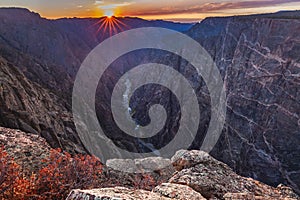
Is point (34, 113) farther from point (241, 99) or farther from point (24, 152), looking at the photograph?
point (241, 99)

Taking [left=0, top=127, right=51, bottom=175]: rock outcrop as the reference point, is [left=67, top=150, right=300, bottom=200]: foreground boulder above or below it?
above

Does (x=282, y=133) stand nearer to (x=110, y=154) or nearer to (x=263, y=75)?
(x=263, y=75)

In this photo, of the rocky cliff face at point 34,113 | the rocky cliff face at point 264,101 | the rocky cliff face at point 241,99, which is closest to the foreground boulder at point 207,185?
the rocky cliff face at point 34,113

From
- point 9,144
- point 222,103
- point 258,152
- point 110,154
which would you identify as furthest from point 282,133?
point 9,144

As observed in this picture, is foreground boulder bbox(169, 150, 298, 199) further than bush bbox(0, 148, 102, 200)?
Yes

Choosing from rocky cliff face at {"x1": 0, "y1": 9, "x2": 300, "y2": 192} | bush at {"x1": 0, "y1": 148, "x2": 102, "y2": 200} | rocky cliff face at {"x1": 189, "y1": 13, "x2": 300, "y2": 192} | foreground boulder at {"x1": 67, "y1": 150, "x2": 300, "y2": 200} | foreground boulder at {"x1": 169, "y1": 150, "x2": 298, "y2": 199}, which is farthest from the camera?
rocky cliff face at {"x1": 189, "y1": 13, "x2": 300, "y2": 192}

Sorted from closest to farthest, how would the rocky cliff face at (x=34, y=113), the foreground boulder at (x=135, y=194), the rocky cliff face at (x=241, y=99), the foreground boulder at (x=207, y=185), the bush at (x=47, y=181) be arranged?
the foreground boulder at (x=135, y=194)
the foreground boulder at (x=207, y=185)
the bush at (x=47, y=181)
the rocky cliff face at (x=34, y=113)
the rocky cliff face at (x=241, y=99)

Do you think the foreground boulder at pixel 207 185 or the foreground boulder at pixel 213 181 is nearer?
the foreground boulder at pixel 207 185

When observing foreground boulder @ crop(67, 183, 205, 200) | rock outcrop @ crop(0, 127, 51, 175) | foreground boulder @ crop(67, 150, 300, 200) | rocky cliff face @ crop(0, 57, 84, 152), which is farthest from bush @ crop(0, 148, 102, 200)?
rocky cliff face @ crop(0, 57, 84, 152)

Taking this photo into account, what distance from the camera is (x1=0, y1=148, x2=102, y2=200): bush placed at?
6.76 meters

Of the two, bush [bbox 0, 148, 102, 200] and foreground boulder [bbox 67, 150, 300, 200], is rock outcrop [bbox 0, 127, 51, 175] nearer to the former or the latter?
bush [bbox 0, 148, 102, 200]

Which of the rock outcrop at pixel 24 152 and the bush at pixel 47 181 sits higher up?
the bush at pixel 47 181

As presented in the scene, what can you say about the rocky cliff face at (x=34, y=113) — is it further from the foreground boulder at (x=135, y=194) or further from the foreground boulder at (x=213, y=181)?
the foreground boulder at (x=135, y=194)

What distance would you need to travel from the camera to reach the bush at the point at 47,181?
676 centimetres
